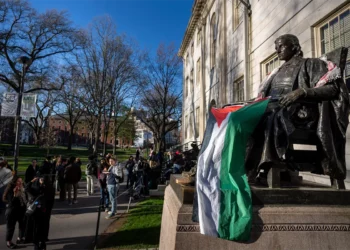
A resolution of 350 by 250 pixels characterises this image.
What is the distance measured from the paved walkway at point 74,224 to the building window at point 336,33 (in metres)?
7.66

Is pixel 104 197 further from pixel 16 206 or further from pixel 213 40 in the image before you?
pixel 213 40

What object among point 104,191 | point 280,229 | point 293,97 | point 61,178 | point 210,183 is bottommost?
point 104,191

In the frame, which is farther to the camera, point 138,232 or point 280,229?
point 138,232

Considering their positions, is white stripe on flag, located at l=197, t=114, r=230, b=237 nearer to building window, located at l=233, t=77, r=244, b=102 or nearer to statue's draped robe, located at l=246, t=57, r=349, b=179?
statue's draped robe, located at l=246, t=57, r=349, b=179

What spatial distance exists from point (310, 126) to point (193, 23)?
82.6ft

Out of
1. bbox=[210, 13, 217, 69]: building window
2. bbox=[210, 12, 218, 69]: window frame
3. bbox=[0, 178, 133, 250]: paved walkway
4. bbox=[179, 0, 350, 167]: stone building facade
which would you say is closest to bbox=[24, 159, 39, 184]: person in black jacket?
bbox=[0, 178, 133, 250]: paved walkway

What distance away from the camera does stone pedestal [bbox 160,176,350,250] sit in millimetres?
2561

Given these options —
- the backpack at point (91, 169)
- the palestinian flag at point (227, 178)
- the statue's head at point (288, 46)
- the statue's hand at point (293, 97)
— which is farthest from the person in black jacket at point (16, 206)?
the statue's head at point (288, 46)

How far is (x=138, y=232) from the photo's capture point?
23.2ft

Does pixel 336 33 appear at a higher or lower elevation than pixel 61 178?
higher

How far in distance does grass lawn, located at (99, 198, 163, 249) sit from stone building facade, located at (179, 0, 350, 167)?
19.9ft

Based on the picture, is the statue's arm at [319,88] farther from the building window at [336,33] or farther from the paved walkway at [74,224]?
the paved walkway at [74,224]

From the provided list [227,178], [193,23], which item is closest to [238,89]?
[227,178]

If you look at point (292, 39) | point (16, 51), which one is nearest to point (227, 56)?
point (292, 39)
